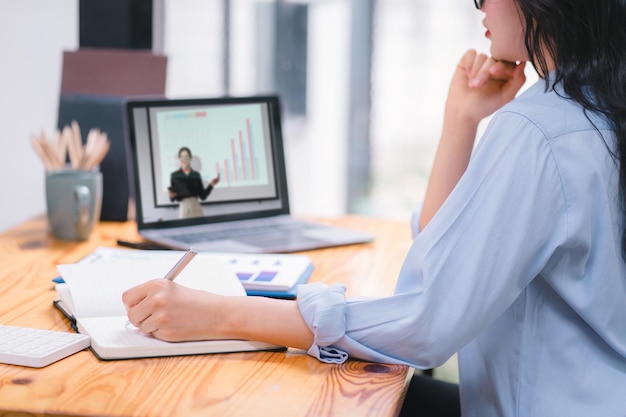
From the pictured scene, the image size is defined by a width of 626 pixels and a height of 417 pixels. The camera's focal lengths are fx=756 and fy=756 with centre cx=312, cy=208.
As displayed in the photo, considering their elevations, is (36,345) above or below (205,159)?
below

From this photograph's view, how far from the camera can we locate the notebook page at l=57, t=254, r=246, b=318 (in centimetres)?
93

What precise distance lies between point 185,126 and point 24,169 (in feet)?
2.05

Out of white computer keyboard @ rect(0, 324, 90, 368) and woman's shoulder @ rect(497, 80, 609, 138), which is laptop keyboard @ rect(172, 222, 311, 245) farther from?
woman's shoulder @ rect(497, 80, 609, 138)

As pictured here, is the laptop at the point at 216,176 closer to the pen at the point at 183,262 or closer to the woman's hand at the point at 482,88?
the woman's hand at the point at 482,88

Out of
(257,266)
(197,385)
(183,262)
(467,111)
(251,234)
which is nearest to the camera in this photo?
(197,385)

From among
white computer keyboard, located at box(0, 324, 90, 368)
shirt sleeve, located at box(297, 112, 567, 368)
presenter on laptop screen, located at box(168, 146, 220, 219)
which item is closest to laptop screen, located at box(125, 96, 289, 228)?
presenter on laptop screen, located at box(168, 146, 220, 219)

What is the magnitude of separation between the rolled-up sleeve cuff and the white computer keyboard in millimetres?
250

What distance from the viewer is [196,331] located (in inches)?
32.9

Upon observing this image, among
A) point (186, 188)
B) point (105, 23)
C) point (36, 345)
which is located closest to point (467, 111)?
point (186, 188)

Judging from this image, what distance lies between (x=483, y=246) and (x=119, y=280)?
484 mm

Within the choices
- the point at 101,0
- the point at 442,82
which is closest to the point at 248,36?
the point at 442,82

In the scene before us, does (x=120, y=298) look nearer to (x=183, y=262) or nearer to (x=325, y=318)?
(x=183, y=262)

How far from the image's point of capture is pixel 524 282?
788 mm

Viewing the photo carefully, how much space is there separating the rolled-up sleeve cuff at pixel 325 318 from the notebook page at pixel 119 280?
158 millimetres
